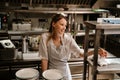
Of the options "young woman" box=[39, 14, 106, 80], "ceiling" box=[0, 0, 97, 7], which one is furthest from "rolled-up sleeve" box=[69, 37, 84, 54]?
"ceiling" box=[0, 0, 97, 7]

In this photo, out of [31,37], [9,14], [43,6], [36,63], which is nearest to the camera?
[36,63]

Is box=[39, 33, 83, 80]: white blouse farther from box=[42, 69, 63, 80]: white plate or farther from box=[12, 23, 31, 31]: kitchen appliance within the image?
box=[12, 23, 31, 31]: kitchen appliance

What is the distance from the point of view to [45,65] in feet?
7.32

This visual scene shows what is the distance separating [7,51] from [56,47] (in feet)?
4.07

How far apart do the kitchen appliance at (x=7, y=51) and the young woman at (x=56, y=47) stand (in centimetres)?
113

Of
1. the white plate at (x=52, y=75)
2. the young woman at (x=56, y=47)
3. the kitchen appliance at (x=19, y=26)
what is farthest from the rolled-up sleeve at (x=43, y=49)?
the kitchen appliance at (x=19, y=26)

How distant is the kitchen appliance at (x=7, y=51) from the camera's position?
3.22m

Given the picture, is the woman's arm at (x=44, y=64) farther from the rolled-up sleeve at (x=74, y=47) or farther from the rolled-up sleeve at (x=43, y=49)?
the rolled-up sleeve at (x=74, y=47)

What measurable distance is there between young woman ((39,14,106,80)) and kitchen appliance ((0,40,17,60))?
Answer: 3.71ft

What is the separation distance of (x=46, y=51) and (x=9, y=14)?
225 centimetres

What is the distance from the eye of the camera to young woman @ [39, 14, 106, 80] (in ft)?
7.35

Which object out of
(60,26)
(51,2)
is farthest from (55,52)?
(51,2)

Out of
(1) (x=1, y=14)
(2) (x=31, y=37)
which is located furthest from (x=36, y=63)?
(1) (x=1, y=14)

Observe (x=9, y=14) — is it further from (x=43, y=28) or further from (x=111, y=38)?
(x=111, y=38)
